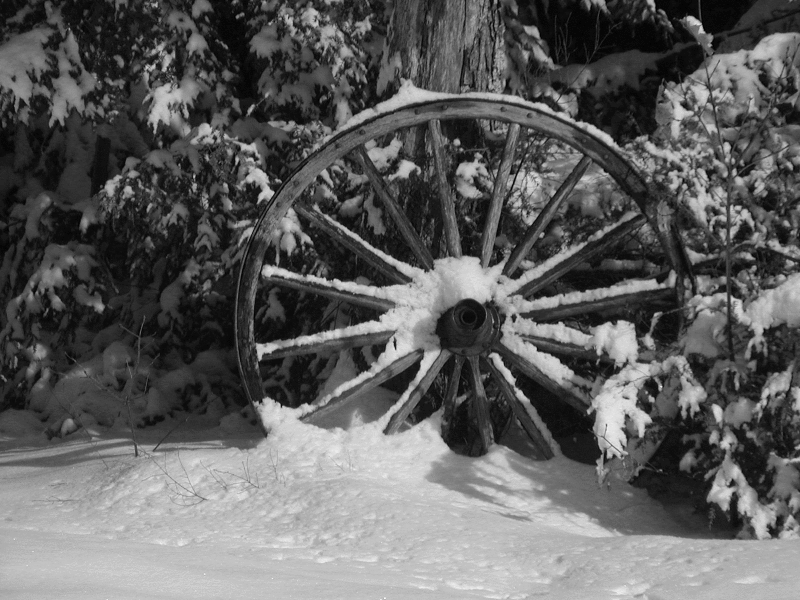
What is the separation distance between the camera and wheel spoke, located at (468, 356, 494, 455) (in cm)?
489

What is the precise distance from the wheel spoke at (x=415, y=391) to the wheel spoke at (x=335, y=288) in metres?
0.39

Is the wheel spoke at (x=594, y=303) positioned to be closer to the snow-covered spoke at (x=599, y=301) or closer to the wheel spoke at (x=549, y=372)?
the snow-covered spoke at (x=599, y=301)

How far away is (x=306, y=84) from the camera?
6.59m

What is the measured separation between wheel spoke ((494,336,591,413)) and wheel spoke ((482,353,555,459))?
2.9 inches

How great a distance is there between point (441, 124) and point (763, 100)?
5.99 ft

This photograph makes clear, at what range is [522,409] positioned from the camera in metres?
4.83

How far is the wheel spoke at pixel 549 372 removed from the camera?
4.69 metres

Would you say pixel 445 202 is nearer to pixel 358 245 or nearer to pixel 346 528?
pixel 358 245

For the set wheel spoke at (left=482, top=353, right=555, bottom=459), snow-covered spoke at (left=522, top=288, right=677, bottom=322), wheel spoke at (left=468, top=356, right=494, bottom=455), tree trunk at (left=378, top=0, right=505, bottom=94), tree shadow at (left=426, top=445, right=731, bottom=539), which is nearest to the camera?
tree shadow at (left=426, top=445, right=731, bottom=539)

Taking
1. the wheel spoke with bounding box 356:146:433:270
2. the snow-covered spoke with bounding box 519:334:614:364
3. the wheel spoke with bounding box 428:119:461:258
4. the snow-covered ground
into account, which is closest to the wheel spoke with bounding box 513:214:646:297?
the snow-covered spoke with bounding box 519:334:614:364

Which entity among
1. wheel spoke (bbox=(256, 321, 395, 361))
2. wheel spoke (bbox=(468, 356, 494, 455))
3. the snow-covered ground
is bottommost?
the snow-covered ground

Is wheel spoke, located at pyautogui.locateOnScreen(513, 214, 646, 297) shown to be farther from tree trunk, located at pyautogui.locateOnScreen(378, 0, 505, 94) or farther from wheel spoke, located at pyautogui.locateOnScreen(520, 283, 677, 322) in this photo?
tree trunk, located at pyautogui.locateOnScreen(378, 0, 505, 94)

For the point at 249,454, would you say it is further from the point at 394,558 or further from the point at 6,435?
the point at 6,435

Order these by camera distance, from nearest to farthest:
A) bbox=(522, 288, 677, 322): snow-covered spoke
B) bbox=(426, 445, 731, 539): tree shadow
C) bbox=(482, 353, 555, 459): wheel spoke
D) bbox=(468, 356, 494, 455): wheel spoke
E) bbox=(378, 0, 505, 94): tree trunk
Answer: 1. bbox=(426, 445, 731, 539): tree shadow
2. bbox=(522, 288, 677, 322): snow-covered spoke
3. bbox=(482, 353, 555, 459): wheel spoke
4. bbox=(468, 356, 494, 455): wheel spoke
5. bbox=(378, 0, 505, 94): tree trunk
